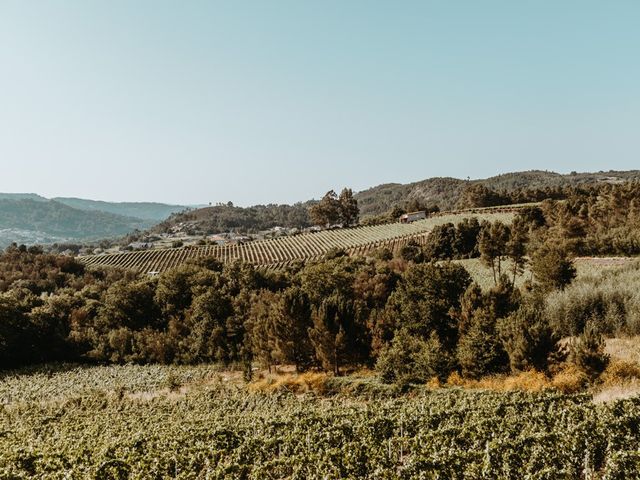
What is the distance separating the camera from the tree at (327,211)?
12338cm

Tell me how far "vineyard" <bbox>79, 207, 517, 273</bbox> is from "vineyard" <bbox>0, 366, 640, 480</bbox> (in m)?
60.3

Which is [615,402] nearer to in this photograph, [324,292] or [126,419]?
[126,419]

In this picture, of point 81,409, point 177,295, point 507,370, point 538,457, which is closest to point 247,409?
point 81,409

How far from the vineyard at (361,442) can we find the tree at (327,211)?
317 feet

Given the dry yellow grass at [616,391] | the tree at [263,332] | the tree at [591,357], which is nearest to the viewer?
the dry yellow grass at [616,391]

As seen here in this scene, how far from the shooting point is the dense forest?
29641 millimetres

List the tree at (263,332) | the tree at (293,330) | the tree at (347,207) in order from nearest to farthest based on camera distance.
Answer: the tree at (293,330) → the tree at (263,332) → the tree at (347,207)

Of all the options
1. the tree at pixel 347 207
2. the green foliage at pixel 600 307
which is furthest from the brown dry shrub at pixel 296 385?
the tree at pixel 347 207

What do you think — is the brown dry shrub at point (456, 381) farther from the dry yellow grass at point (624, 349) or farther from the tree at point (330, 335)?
the tree at point (330, 335)

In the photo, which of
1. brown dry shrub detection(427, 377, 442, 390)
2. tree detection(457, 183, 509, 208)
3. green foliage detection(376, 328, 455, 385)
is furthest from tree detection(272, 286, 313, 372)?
tree detection(457, 183, 509, 208)

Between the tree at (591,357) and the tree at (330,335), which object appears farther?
the tree at (330,335)

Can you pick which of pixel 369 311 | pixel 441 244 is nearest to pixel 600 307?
pixel 369 311

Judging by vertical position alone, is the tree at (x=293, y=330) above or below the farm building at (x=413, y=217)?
below

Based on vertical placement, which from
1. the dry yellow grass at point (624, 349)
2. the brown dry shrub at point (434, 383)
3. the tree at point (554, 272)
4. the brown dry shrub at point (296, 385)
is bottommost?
the brown dry shrub at point (296, 385)
